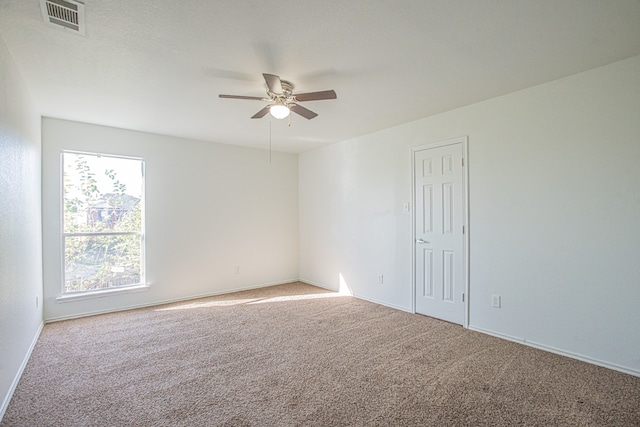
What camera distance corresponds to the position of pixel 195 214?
200 inches

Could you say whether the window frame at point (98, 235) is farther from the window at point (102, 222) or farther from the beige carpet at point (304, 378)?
the beige carpet at point (304, 378)

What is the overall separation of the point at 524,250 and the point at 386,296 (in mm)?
1977

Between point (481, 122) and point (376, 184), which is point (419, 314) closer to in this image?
point (376, 184)

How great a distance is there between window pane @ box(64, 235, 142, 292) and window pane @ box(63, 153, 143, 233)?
6.6 inches

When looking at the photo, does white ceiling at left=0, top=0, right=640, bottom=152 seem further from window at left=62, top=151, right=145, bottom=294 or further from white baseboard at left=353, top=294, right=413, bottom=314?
white baseboard at left=353, top=294, right=413, bottom=314

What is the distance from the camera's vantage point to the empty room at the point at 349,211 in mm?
2117

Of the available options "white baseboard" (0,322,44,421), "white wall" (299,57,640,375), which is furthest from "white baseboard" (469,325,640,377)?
"white baseboard" (0,322,44,421)

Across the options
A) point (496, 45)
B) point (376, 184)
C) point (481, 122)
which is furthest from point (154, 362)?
point (481, 122)

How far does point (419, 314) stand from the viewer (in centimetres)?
412

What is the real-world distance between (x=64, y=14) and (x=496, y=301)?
4.35 metres

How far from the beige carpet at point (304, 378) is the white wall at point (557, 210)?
33 centimetres

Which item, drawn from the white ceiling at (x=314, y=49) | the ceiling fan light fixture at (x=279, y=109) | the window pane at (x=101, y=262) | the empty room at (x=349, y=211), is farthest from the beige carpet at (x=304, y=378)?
the white ceiling at (x=314, y=49)

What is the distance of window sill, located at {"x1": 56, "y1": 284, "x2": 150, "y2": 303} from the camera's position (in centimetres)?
403

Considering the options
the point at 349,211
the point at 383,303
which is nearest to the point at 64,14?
the point at 349,211
